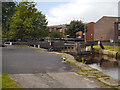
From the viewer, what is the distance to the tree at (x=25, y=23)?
3159cm

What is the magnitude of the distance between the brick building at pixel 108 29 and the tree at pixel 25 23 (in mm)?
26412

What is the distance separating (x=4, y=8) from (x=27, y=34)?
78.2 feet

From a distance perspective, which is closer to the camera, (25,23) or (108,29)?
(25,23)

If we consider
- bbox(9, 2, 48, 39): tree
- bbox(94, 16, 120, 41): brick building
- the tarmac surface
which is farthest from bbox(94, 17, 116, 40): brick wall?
the tarmac surface

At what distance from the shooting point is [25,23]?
31188 mm

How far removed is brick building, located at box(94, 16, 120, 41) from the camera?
1919 inches

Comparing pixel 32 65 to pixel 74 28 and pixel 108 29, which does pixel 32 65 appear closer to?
pixel 108 29

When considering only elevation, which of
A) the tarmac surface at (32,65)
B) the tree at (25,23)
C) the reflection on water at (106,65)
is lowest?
the reflection on water at (106,65)

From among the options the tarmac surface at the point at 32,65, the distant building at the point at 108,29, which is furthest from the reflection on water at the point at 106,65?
the distant building at the point at 108,29

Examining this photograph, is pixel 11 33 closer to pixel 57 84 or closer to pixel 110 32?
pixel 57 84

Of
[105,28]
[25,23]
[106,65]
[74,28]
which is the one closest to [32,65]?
[106,65]

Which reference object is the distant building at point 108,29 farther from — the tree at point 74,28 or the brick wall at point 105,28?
the tree at point 74,28

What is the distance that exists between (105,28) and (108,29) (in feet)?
5.09

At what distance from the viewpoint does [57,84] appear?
556 centimetres
